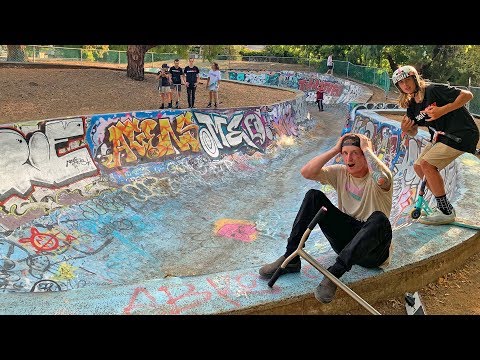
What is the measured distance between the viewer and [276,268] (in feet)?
13.4

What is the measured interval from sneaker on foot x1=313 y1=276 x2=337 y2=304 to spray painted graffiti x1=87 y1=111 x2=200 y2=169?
948 cm

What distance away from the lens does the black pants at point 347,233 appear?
→ 3.66m

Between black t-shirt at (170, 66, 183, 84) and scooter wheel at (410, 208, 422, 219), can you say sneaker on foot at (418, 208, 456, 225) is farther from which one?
black t-shirt at (170, 66, 183, 84)

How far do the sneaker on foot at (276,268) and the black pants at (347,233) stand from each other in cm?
11

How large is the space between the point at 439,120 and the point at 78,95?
14679 mm

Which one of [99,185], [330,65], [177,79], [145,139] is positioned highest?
[330,65]

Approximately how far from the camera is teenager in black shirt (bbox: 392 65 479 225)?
17.0 feet

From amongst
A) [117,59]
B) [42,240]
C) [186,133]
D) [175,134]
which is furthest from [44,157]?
[117,59]

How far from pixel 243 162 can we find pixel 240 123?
1.83 meters

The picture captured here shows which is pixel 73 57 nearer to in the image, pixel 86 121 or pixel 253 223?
pixel 86 121

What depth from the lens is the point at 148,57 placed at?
43.4 metres

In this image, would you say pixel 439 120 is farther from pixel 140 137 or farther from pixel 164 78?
pixel 164 78

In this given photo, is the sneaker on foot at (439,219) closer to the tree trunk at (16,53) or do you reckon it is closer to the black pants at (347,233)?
the black pants at (347,233)

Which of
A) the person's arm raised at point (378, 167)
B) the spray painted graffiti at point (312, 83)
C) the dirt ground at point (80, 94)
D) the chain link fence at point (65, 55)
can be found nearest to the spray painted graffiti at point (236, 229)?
the person's arm raised at point (378, 167)
